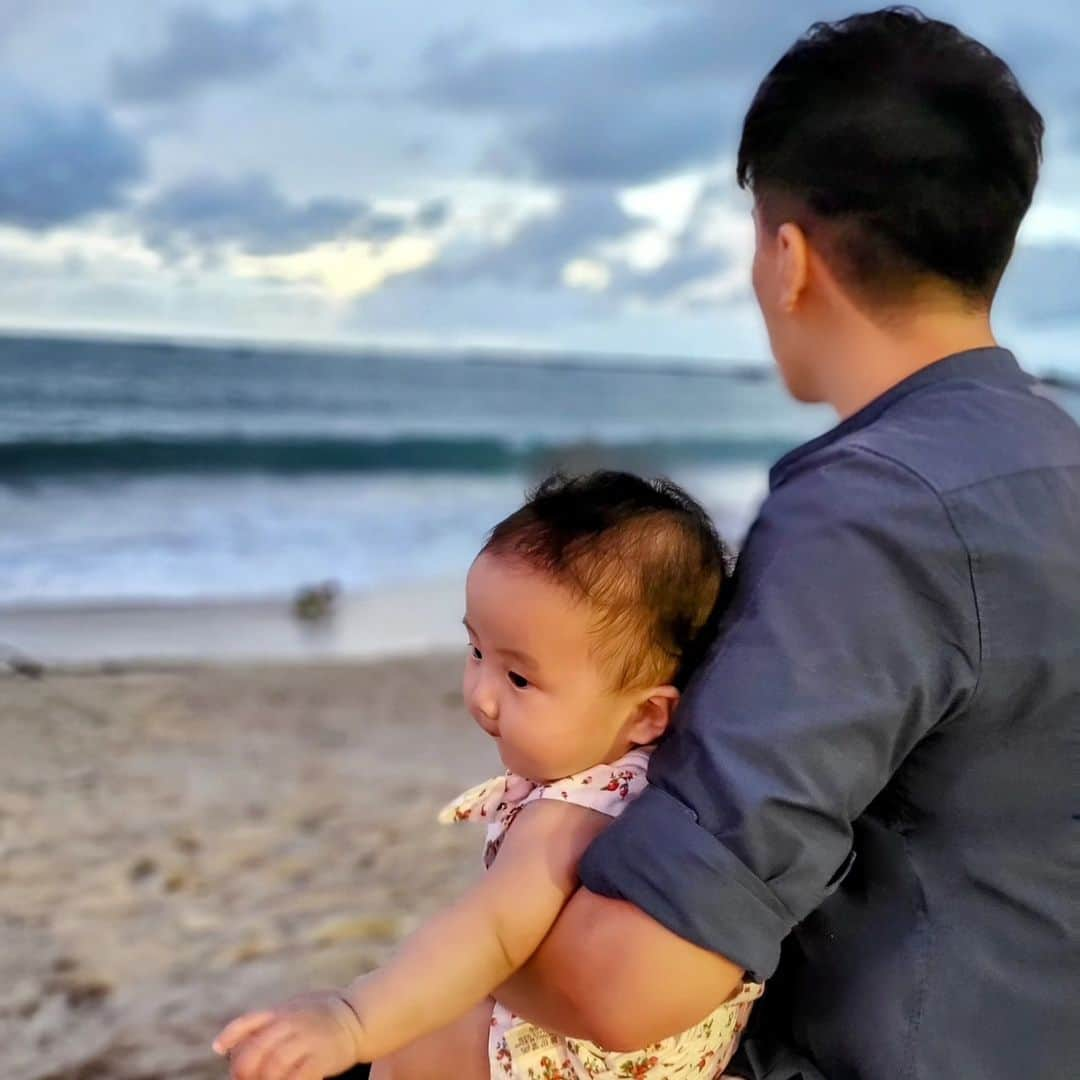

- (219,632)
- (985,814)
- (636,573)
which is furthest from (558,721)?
(219,632)

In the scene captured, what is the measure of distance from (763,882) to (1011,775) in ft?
0.92

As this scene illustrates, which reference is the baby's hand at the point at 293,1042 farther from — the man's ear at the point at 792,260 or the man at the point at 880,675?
the man's ear at the point at 792,260

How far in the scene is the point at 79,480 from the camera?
51.4ft

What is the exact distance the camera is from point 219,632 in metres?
8.74

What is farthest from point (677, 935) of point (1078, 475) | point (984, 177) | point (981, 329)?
point (984, 177)

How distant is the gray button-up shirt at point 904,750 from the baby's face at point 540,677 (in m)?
0.21

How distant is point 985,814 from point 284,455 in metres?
17.8

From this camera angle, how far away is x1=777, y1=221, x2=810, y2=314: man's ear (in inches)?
59.6

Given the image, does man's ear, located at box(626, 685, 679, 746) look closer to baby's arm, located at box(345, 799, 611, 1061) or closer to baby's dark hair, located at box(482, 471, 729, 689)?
baby's dark hair, located at box(482, 471, 729, 689)

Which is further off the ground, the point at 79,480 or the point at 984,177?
the point at 984,177

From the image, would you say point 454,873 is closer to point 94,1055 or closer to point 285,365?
point 94,1055

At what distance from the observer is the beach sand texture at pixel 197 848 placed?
3.32 m

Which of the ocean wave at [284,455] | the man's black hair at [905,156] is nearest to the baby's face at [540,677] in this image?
the man's black hair at [905,156]

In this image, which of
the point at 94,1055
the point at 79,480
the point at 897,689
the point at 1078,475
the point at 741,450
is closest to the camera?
the point at 897,689
